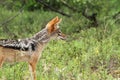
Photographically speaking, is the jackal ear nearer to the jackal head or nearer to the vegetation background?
the jackal head


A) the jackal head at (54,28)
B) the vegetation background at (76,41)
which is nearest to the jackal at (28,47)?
the jackal head at (54,28)

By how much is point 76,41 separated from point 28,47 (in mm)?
3967

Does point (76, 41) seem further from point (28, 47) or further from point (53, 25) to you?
point (28, 47)

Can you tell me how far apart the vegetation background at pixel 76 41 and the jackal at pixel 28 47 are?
1.32ft

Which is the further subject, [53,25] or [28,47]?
[53,25]

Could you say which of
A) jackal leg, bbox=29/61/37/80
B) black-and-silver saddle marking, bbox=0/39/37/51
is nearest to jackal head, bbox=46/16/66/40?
black-and-silver saddle marking, bbox=0/39/37/51

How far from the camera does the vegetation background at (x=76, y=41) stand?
9664 millimetres

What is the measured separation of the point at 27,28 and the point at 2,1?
308cm

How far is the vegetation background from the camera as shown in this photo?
31.7 ft

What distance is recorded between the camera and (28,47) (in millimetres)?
8992

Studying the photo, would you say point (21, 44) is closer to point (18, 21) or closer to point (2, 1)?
point (18, 21)

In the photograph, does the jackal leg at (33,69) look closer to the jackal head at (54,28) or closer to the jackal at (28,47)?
the jackal at (28,47)

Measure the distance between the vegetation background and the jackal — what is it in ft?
1.32

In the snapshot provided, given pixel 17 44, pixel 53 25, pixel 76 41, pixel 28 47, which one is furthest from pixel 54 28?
pixel 76 41
